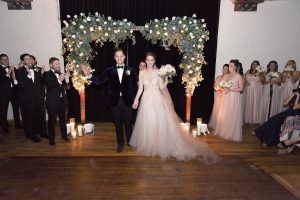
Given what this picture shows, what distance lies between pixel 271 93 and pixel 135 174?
198 inches

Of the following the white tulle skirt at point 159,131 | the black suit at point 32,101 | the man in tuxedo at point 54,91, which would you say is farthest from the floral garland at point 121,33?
the white tulle skirt at point 159,131

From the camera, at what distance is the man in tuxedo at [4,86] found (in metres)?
6.97

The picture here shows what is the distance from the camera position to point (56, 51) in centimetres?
823

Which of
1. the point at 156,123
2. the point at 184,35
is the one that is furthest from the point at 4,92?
the point at 184,35

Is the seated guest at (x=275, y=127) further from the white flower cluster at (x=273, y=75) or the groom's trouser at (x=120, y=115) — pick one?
the groom's trouser at (x=120, y=115)

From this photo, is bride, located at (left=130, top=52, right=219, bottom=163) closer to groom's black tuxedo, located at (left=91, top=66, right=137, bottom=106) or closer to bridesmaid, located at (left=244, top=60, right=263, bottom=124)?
groom's black tuxedo, located at (left=91, top=66, right=137, bottom=106)

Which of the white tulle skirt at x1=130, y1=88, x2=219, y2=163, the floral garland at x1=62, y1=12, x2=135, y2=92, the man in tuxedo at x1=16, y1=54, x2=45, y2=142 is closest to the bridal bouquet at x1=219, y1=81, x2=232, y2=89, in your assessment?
the white tulle skirt at x1=130, y1=88, x2=219, y2=163

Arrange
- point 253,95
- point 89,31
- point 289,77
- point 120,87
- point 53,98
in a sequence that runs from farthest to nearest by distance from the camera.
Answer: point 253,95 → point 289,77 → point 89,31 → point 53,98 → point 120,87

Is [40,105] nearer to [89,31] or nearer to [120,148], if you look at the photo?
[89,31]

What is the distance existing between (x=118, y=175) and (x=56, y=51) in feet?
15.8

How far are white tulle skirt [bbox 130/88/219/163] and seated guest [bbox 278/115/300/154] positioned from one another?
4.91ft

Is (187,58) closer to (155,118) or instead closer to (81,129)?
(155,118)

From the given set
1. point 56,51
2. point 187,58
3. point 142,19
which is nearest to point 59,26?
point 56,51

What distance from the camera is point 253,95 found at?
26.4ft
